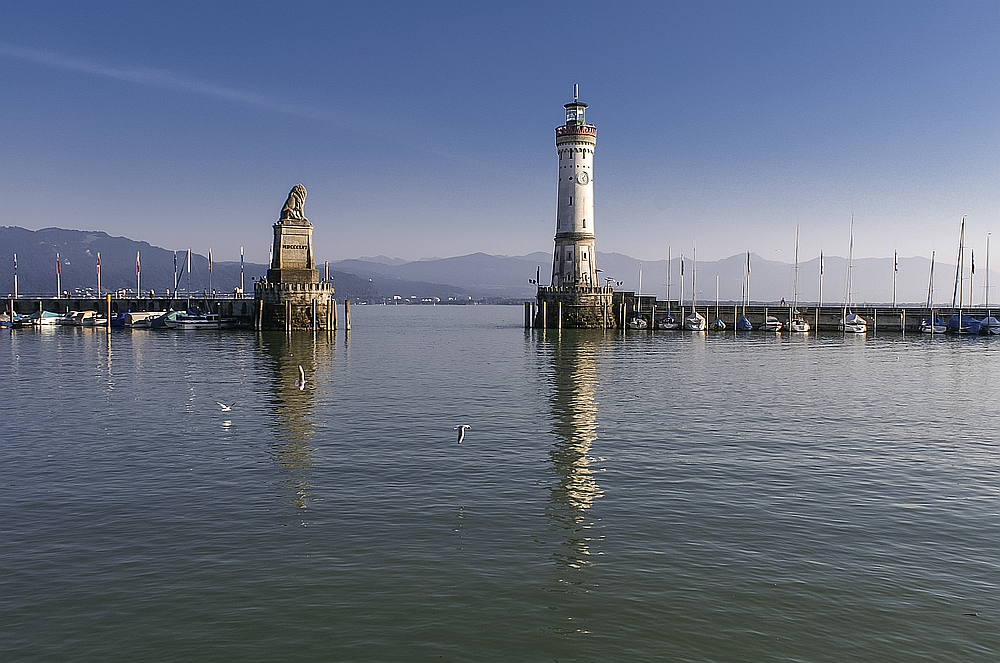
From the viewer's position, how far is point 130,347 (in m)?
80.8

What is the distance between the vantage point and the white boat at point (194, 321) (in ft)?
358

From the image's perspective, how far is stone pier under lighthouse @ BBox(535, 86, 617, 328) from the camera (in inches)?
4353

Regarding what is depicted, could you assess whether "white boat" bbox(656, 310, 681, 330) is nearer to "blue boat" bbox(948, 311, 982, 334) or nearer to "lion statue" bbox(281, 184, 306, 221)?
"blue boat" bbox(948, 311, 982, 334)

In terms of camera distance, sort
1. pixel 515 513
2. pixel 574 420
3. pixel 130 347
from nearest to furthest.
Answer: pixel 515 513
pixel 574 420
pixel 130 347

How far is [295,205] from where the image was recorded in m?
101

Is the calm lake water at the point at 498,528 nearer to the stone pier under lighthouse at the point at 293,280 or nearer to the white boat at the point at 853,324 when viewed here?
the stone pier under lighthouse at the point at 293,280

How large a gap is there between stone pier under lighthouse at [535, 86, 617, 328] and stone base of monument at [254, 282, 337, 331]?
32.6 meters

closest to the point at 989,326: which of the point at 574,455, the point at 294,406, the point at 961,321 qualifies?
the point at 961,321

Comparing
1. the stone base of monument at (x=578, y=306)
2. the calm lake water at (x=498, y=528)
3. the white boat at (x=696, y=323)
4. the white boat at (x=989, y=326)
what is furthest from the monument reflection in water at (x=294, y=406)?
the white boat at (x=989, y=326)

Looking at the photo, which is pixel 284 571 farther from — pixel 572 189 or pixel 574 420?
pixel 572 189

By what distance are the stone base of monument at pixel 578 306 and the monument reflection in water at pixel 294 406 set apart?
37856 millimetres

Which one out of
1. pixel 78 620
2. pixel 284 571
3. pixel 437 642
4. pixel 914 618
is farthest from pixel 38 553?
pixel 914 618

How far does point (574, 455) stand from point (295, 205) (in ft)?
265

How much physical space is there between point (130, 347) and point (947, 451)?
75844mm
